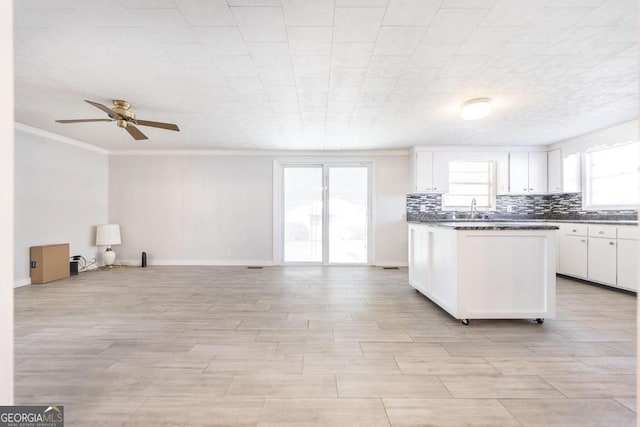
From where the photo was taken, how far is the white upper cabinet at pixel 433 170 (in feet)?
18.7

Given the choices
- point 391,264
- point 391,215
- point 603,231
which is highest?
point 391,215

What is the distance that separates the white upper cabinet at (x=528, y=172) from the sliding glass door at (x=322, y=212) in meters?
2.83

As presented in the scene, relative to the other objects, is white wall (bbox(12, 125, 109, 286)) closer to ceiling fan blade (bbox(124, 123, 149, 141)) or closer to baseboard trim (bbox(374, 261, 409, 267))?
ceiling fan blade (bbox(124, 123, 149, 141))

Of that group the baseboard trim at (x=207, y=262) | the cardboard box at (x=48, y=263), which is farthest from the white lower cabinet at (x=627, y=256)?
the cardboard box at (x=48, y=263)

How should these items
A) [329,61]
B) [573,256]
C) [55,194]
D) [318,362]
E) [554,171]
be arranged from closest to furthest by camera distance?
[318,362]
[329,61]
[573,256]
[55,194]
[554,171]

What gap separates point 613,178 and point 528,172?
49.5 inches

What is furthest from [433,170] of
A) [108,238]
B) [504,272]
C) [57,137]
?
[57,137]

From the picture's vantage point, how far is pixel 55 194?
4.91 metres

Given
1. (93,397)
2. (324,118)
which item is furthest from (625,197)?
(93,397)

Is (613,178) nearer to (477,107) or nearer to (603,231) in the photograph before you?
(603,231)

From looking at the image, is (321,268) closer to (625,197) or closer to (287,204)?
(287,204)

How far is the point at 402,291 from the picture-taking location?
4.02 metres

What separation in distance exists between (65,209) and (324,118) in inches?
192

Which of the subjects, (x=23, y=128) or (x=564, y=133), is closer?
(x=23, y=128)
